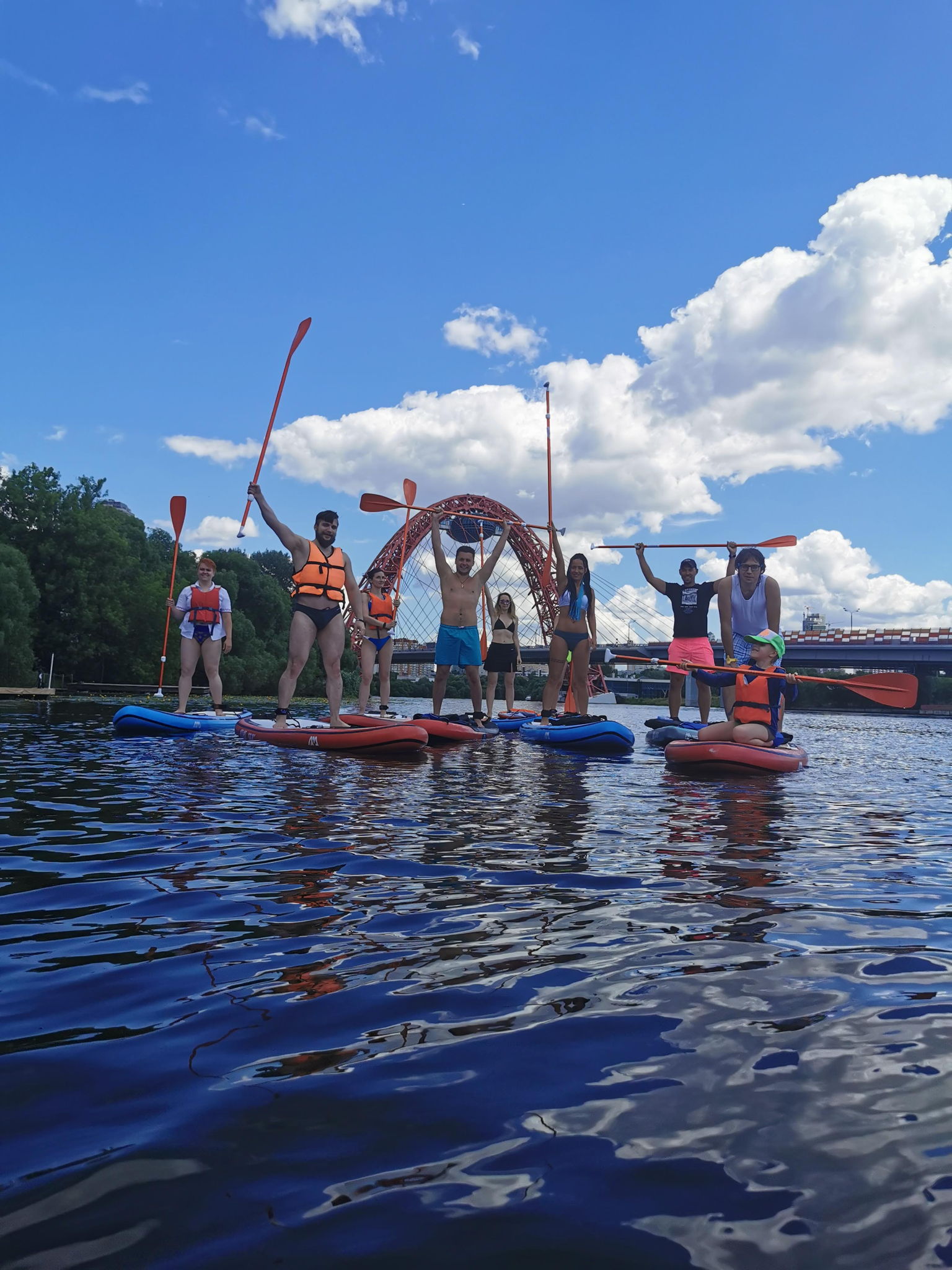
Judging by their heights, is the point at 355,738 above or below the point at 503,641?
below

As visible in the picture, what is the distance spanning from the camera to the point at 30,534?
3888cm

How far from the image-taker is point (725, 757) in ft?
26.0

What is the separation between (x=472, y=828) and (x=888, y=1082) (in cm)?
300

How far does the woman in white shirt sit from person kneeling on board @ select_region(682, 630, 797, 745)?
5.81 metres

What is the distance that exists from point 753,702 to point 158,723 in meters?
6.67

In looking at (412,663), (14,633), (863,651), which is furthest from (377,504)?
(863,651)

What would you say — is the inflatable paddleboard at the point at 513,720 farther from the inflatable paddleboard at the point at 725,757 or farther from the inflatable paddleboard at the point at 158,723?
the inflatable paddleboard at the point at 725,757

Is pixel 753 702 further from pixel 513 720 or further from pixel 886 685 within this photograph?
pixel 513 720

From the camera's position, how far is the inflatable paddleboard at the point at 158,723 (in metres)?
10.2

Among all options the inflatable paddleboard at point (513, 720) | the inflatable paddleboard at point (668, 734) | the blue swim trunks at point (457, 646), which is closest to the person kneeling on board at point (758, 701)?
the blue swim trunks at point (457, 646)

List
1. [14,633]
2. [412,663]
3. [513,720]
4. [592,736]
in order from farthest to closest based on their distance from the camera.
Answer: [412,663] → [14,633] → [513,720] → [592,736]

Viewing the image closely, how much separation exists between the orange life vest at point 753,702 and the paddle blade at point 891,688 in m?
1.47

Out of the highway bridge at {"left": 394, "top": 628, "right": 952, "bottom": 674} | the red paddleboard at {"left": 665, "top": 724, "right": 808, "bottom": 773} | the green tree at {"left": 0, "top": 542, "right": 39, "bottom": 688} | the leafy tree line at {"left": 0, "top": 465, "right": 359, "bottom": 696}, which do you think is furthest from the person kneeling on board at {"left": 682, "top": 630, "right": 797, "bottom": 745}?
the highway bridge at {"left": 394, "top": 628, "right": 952, "bottom": 674}

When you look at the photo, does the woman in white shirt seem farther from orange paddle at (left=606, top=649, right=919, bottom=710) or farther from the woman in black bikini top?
orange paddle at (left=606, top=649, right=919, bottom=710)
